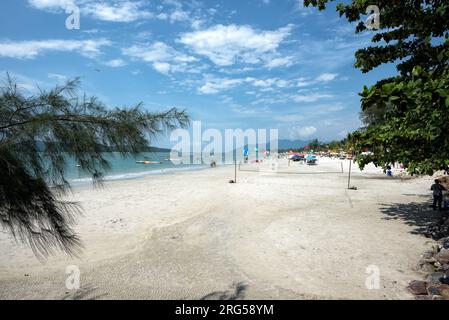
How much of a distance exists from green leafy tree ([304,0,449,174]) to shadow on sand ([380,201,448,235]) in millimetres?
3271

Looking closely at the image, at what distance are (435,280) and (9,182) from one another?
6997 millimetres

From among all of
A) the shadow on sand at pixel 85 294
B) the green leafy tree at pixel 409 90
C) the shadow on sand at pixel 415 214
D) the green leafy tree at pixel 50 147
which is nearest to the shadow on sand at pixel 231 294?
the shadow on sand at pixel 85 294

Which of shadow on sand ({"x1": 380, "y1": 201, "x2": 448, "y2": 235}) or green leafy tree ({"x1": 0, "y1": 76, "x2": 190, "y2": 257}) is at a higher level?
green leafy tree ({"x1": 0, "y1": 76, "x2": 190, "y2": 257})

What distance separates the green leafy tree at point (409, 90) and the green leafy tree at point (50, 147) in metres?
2.91

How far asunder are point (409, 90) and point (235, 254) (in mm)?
5598

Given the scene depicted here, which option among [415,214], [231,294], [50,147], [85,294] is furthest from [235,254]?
[415,214]

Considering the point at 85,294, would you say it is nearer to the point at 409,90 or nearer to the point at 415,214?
the point at 409,90

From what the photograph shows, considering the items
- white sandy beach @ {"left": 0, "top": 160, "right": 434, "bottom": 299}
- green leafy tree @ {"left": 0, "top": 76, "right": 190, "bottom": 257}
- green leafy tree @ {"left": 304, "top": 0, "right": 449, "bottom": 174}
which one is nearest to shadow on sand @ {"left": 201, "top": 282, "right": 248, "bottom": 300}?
white sandy beach @ {"left": 0, "top": 160, "right": 434, "bottom": 299}

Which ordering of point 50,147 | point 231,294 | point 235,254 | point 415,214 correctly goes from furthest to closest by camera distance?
point 415,214
point 235,254
point 231,294
point 50,147

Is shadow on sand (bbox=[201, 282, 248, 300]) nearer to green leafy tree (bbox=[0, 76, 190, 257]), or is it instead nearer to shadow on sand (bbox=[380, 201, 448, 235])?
green leafy tree (bbox=[0, 76, 190, 257])

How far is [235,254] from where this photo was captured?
7438 mm

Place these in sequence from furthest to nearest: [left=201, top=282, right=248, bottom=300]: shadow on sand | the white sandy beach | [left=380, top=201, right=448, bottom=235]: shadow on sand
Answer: [left=380, top=201, right=448, bottom=235]: shadow on sand, the white sandy beach, [left=201, top=282, right=248, bottom=300]: shadow on sand

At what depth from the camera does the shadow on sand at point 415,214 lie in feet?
31.4

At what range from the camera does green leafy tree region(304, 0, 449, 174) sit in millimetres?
3273
